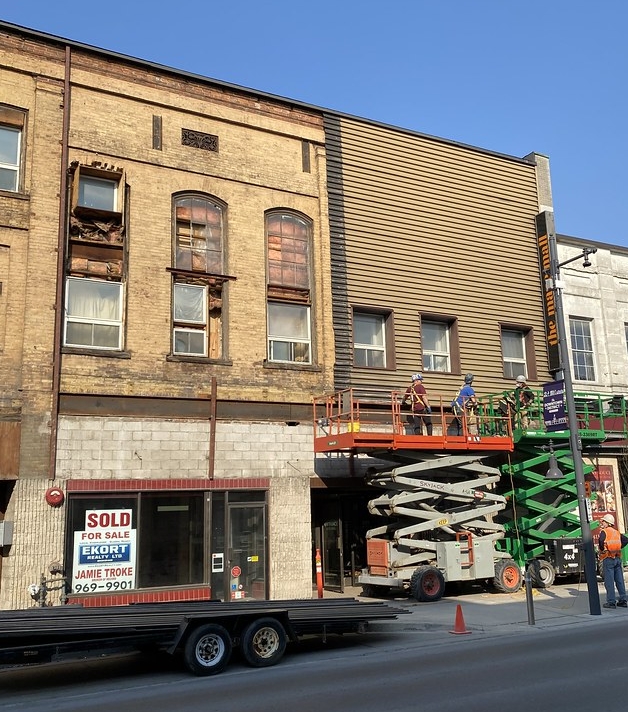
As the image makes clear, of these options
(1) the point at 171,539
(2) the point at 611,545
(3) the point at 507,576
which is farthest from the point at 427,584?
(1) the point at 171,539

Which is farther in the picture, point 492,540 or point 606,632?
point 492,540

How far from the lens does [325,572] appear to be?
18.8 m

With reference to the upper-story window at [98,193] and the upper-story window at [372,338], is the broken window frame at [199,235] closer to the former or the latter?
the upper-story window at [98,193]

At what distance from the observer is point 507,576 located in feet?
56.4

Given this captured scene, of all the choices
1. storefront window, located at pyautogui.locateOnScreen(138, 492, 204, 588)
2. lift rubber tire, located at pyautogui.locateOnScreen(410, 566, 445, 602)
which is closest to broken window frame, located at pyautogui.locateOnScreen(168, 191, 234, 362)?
storefront window, located at pyautogui.locateOnScreen(138, 492, 204, 588)

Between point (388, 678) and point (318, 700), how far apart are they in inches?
53.9

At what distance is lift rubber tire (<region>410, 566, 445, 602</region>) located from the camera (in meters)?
15.9

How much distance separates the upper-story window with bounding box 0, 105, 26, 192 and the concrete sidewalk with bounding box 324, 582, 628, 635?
11.7m

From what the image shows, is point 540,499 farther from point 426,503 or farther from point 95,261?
point 95,261

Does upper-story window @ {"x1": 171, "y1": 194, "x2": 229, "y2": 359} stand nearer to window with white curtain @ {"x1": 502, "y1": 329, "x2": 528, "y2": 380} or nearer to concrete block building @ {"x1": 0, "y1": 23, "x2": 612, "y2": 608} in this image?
concrete block building @ {"x1": 0, "y1": 23, "x2": 612, "y2": 608}

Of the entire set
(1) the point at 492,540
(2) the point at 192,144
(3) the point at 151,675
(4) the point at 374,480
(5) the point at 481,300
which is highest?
(2) the point at 192,144

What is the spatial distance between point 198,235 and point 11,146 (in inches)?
177

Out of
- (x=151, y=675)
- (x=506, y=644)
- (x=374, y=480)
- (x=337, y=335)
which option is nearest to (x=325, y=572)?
(x=374, y=480)

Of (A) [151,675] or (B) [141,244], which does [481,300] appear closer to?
(B) [141,244]
